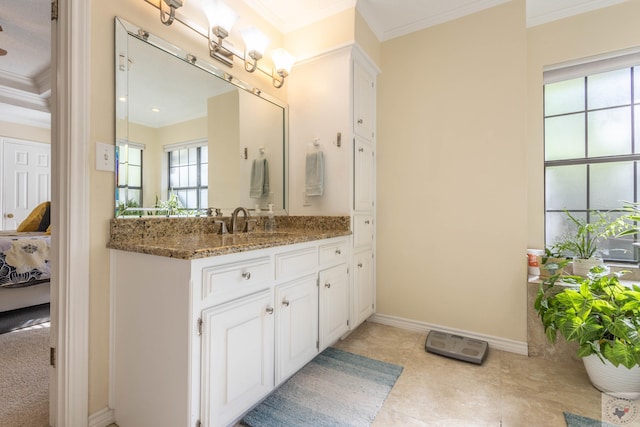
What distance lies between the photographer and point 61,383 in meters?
1.26

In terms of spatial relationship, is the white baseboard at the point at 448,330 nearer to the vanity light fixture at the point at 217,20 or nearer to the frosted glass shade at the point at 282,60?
the frosted glass shade at the point at 282,60

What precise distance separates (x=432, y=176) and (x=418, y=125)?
0.46 m

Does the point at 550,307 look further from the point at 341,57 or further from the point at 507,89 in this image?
the point at 341,57

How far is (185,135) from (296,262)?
1045mm

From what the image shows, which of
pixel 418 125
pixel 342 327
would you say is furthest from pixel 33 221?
pixel 418 125

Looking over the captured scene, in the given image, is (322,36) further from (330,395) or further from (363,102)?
(330,395)

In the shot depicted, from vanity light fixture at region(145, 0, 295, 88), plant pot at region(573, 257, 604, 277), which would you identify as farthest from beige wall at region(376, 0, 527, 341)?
vanity light fixture at region(145, 0, 295, 88)

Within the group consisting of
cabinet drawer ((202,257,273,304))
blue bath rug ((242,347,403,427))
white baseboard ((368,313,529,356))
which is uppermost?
cabinet drawer ((202,257,273,304))

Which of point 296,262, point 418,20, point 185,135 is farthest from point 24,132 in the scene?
point 418,20

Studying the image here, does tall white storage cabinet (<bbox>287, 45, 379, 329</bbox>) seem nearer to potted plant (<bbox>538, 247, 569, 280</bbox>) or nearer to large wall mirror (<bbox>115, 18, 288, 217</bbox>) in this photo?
large wall mirror (<bbox>115, 18, 288, 217</bbox>)

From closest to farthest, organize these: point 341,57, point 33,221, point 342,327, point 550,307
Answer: point 550,307 < point 342,327 < point 341,57 < point 33,221

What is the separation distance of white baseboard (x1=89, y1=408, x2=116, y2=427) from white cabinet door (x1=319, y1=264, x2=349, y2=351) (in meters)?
1.12

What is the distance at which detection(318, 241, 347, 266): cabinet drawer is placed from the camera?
1910mm

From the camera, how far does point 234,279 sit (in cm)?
128
